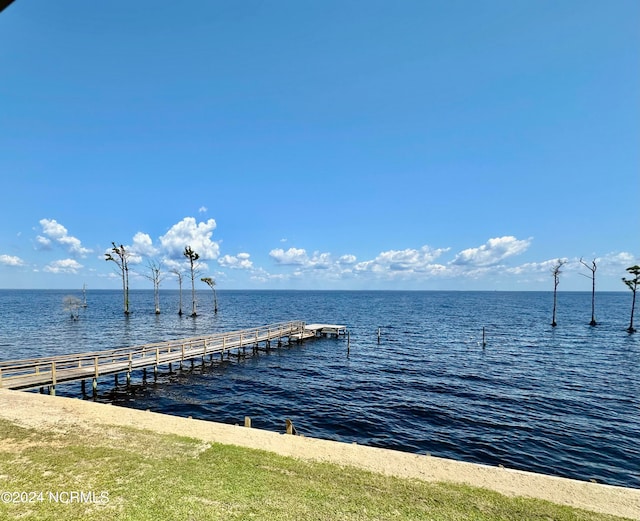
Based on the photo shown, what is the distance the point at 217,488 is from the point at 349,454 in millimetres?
3647

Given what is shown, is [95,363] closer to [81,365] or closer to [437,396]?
[81,365]

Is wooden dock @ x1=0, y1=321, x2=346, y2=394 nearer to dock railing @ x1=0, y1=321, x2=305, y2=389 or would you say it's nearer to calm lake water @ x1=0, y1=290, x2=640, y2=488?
dock railing @ x1=0, y1=321, x2=305, y2=389

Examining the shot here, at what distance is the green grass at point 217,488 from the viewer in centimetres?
666

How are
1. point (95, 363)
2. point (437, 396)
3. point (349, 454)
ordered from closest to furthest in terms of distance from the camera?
point (349, 454) < point (95, 363) < point (437, 396)

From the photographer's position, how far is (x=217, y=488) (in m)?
7.44

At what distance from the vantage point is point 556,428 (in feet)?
54.7

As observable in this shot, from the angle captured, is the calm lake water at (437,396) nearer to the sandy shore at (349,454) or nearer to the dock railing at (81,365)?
the dock railing at (81,365)

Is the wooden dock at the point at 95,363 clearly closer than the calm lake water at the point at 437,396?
No

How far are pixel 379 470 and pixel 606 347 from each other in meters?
42.8

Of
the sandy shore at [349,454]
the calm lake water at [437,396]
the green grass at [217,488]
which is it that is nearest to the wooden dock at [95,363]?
the calm lake water at [437,396]

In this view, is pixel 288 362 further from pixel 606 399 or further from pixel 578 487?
pixel 578 487

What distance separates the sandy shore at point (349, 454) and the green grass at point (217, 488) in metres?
0.52

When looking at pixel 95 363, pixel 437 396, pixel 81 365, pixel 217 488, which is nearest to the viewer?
pixel 217 488

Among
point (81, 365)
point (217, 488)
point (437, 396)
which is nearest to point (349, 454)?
point (217, 488)
